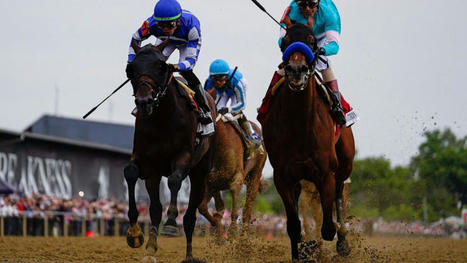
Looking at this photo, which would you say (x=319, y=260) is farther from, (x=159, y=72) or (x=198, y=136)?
(x=159, y=72)

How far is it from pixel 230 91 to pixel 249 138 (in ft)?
3.21

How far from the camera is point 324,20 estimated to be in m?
10.6

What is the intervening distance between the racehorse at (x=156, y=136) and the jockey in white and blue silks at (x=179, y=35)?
0.41 metres

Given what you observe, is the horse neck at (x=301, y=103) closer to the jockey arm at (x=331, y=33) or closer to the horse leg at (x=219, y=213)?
the jockey arm at (x=331, y=33)

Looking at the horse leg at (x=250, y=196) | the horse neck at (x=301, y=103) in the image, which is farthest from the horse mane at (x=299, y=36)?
the horse leg at (x=250, y=196)

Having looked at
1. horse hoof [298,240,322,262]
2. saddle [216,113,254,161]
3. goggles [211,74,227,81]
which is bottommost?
horse hoof [298,240,322,262]

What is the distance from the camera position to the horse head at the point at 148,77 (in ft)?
29.6

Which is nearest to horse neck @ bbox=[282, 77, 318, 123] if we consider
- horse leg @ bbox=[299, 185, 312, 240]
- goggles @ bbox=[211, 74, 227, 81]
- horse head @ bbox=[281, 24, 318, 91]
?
horse head @ bbox=[281, 24, 318, 91]

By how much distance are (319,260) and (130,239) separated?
7.99 ft

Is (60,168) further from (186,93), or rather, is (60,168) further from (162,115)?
(162,115)

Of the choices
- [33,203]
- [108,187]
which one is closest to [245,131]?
[33,203]

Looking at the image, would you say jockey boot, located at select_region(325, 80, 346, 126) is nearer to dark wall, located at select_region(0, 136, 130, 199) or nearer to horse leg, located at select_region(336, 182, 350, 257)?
horse leg, located at select_region(336, 182, 350, 257)

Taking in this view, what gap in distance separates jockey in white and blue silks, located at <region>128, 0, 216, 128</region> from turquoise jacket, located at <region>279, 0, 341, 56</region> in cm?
123

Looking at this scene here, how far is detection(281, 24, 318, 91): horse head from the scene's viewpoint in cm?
885
